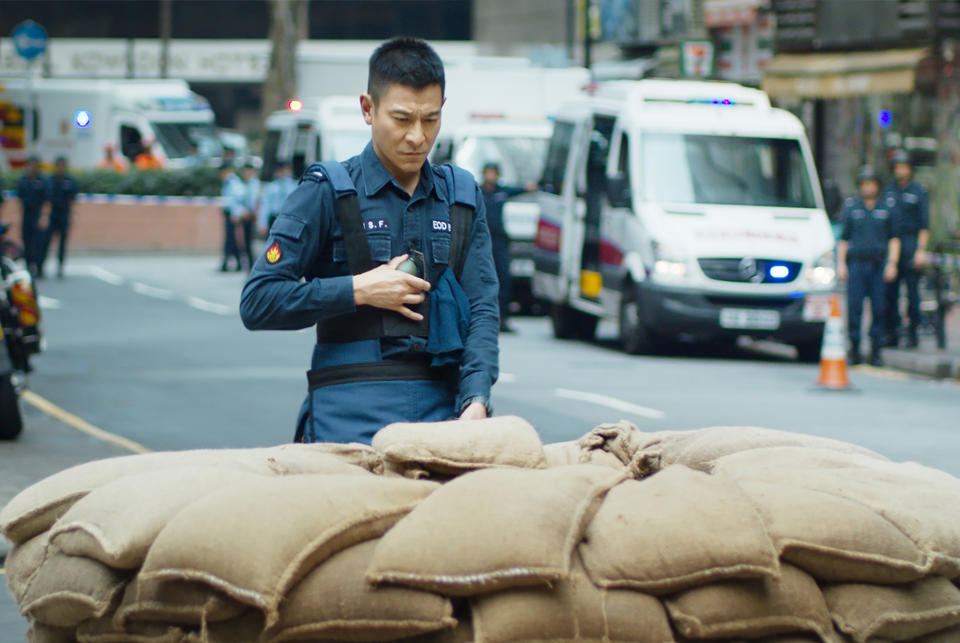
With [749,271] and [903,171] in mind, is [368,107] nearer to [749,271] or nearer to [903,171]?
[749,271]

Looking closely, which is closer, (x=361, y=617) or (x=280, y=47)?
(x=361, y=617)

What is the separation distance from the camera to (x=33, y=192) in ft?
94.0

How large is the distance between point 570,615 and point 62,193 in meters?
26.3

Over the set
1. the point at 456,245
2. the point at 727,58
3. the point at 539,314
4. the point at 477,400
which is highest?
the point at 727,58

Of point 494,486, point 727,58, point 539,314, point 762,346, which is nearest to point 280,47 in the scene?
point 727,58

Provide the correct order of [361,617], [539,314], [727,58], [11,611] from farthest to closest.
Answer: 1. [727,58]
2. [539,314]
3. [11,611]
4. [361,617]

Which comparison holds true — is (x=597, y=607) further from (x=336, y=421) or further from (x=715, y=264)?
(x=715, y=264)

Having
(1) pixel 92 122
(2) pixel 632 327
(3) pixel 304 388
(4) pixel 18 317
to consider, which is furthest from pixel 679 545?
(1) pixel 92 122

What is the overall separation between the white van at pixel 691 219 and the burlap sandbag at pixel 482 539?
13450 mm

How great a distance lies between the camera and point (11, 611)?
654cm

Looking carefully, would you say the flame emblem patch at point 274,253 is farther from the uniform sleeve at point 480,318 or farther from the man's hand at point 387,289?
the uniform sleeve at point 480,318

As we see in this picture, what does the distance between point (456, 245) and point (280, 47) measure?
37488mm

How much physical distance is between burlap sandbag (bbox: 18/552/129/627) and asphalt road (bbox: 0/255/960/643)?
2785 millimetres

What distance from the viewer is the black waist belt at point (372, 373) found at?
14.3 feet
